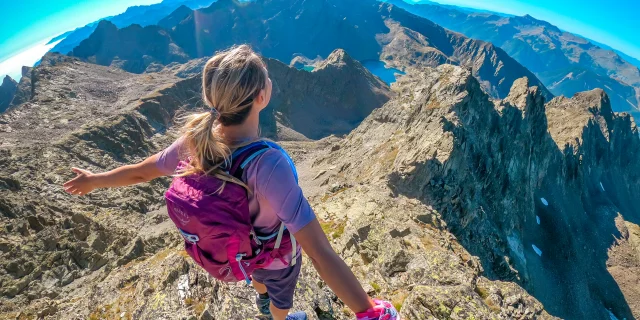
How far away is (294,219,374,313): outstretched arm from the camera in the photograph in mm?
4145

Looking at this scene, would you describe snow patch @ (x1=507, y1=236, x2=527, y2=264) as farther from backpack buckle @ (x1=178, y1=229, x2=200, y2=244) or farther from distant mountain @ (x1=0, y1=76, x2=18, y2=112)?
distant mountain @ (x1=0, y1=76, x2=18, y2=112)

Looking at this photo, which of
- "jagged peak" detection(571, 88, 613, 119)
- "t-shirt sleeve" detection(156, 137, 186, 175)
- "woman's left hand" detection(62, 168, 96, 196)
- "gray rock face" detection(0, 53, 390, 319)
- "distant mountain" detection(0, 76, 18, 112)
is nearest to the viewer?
"t-shirt sleeve" detection(156, 137, 186, 175)

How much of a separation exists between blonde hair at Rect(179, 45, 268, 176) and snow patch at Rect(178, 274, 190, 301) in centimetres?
812

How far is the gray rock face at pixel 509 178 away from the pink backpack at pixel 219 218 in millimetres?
26120

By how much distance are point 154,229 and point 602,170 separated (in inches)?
4558

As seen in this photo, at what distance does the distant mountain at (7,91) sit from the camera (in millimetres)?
180500

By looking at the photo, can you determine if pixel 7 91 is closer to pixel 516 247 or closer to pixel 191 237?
pixel 516 247

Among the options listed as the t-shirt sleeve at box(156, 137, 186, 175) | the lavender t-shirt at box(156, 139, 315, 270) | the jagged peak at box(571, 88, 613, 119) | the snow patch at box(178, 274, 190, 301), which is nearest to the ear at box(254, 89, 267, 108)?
the lavender t-shirt at box(156, 139, 315, 270)

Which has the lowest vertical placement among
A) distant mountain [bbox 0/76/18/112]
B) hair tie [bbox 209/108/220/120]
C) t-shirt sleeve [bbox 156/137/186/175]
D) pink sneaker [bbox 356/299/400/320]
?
distant mountain [bbox 0/76/18/112]

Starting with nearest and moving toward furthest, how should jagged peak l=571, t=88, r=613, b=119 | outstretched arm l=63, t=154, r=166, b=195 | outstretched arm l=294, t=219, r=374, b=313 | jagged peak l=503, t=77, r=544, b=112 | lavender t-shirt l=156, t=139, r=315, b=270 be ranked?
lavender t-shirt l=156, t=139, r=315, b=270 < outstretched arm l=294, t=219, r=374, b=313 < outstretched arm l=63, t=154, r=166, b=195 < jagged peak l=503, t=77, r=544, b=112 < jagged peak l=571, t=88, r=613, b=119

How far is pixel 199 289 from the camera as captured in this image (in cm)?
1152

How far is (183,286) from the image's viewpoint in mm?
11758

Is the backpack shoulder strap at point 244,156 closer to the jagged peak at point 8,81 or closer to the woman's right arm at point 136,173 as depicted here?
the woman's right arm at point 136,173

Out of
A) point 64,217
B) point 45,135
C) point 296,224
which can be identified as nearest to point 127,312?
point 296,224
